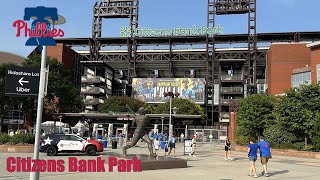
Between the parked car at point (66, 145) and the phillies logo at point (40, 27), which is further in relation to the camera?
the parked car at point (66, 145)

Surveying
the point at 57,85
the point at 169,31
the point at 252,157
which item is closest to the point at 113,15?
the point at 169,31

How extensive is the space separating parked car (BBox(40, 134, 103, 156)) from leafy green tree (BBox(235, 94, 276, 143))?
16.8 metres

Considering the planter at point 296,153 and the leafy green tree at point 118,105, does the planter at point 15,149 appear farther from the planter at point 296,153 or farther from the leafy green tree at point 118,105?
the leafy green tree at point 118,105

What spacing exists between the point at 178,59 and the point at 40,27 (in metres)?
95.6

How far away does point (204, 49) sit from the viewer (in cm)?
10000

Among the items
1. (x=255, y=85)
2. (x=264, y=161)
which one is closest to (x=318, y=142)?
(x=264, y=161)

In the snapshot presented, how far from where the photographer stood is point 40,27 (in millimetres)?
7984

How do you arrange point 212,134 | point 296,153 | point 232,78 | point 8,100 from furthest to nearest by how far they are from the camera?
1. point 232,78
2. point 8,100
3. point 212,134
4. point 296,153

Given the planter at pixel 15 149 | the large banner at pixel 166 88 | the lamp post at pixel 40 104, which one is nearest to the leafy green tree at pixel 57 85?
the planter at pixel 15 149

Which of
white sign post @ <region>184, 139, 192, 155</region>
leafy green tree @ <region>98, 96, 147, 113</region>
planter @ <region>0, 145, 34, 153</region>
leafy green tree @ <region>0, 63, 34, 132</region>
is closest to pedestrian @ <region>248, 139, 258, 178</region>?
white sign post @ <region>184, 139, 192, 155</region>

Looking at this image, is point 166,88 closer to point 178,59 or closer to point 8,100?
point 178,59

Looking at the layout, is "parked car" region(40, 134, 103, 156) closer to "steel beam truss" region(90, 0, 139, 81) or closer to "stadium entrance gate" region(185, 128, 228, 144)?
"stadium entrance gate" region(185, 128, 228, 144)

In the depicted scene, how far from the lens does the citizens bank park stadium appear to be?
96.1 meters

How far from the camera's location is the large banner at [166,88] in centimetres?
9762
